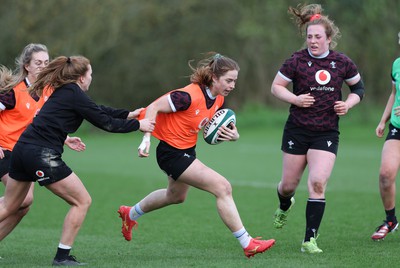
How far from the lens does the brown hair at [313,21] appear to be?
8219mm

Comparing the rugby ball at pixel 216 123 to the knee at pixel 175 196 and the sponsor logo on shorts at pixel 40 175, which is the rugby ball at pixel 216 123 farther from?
the sponsor logo on shorts at pixel 40 175

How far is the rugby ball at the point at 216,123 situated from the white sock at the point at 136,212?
1.34m

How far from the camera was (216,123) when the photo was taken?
7785 mm

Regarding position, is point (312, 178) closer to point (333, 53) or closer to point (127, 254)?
point (333, 53)

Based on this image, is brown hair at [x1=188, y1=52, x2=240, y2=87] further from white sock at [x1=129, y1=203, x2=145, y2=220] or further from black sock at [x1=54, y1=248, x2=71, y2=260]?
black sock at [x1=54, y1=248, x2=71, y2=260]

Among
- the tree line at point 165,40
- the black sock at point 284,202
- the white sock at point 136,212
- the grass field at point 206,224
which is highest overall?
the black sock at point 284,202

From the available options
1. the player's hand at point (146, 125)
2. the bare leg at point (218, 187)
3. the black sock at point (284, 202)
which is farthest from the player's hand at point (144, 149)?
the black sock at point (284, 202)

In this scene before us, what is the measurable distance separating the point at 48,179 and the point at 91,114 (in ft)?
2.25

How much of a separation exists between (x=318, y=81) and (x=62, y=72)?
2.63 meters

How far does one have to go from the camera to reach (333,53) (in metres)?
8.32

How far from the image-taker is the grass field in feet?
25.0

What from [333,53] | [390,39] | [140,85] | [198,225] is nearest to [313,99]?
[333,53]

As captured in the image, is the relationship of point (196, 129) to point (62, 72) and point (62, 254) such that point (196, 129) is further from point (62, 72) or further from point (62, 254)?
point (62, 254)

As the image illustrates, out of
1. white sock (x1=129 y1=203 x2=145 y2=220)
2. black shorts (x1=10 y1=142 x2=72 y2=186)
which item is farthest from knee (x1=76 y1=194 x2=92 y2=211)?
white sock (x1=129 y1=203 x2=145 y2=220)
